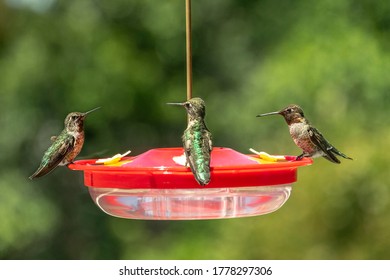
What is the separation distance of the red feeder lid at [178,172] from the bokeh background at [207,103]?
17.1ft

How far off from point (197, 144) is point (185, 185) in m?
0.14

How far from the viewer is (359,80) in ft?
28.8

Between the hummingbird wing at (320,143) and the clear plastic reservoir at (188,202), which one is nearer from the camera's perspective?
the clear plastic reservoir at (188,202)

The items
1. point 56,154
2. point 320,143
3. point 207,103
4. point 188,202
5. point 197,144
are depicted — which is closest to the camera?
point 197,144

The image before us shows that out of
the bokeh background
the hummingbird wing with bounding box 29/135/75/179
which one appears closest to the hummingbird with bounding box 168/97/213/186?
the hummingbird wing with bounding box 29/135/75/179

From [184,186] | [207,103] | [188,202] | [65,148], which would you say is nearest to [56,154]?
[65,148]

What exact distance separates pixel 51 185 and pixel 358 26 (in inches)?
154

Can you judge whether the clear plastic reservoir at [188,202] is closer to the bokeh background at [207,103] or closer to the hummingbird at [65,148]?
the hummingbird at [65,148]

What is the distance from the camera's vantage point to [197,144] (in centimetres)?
284

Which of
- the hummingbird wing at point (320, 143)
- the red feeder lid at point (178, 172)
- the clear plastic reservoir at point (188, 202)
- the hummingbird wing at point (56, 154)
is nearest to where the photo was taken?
the red feeder lid at point (178, 172)

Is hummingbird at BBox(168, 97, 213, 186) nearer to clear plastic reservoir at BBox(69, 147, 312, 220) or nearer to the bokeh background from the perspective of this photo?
clear plastic reservoir at BBox(69, 147, 312, 220)

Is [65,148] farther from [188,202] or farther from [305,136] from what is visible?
[305,136]

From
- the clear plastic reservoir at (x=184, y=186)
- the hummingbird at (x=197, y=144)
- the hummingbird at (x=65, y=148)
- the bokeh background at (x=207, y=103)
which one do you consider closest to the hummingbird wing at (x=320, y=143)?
the clear plastic reservoir at (x=184, y=186)

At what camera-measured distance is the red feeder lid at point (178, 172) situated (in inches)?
113
